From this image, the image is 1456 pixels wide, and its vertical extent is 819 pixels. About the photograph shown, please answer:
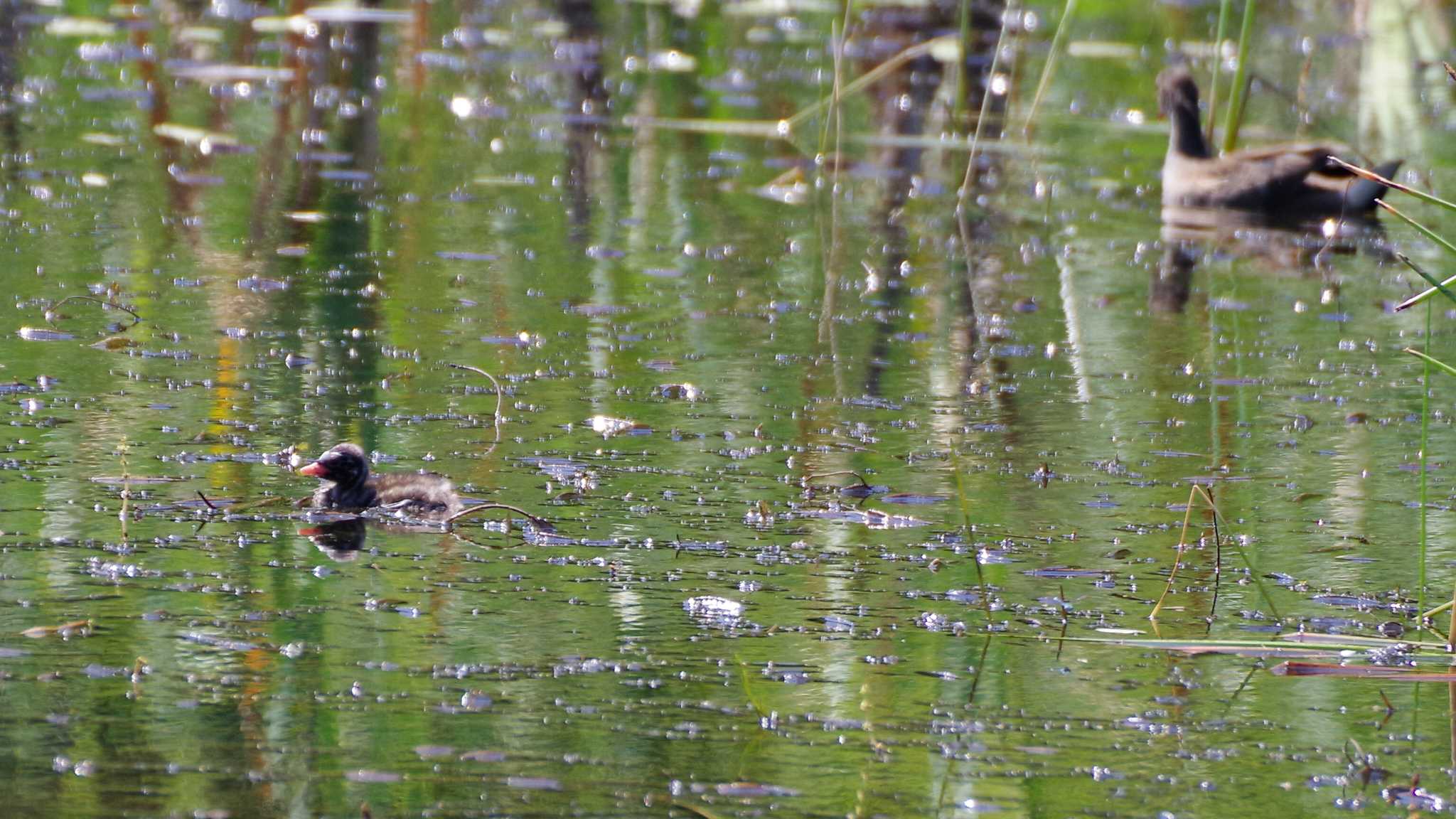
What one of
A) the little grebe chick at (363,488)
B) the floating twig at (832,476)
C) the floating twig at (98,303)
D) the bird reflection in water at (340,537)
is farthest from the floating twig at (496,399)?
the floating twig at (98,303)

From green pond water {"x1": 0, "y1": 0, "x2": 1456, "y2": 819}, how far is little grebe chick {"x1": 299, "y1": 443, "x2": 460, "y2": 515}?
0.08 metres

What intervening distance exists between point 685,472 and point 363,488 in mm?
941

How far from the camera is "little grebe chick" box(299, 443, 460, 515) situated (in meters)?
5.75

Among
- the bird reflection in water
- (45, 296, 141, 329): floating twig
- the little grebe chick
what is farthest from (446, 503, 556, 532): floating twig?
(45, 296, 141, 329): floating twig

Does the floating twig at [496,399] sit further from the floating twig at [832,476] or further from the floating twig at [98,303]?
the floating twig at [98,303]

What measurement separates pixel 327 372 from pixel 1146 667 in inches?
132

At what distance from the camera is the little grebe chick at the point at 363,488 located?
575 centimetres

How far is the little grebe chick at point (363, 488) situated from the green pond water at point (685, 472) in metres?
0.08

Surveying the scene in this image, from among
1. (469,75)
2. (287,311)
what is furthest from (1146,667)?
(469,75)

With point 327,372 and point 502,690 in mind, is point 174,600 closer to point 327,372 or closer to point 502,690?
point 502,690

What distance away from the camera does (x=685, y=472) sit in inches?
247

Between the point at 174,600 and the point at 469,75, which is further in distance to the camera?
the point at 469,75

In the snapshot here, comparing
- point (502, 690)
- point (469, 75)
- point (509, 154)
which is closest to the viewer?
point (502, 690)

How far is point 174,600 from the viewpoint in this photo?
495 centimetres
